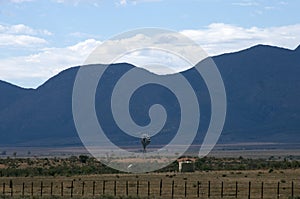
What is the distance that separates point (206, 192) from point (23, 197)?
12606 millimetres

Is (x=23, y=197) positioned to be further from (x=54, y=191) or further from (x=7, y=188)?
(x=7, y=188)

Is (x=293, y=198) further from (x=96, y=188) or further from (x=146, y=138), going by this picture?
(x=146, y=138)

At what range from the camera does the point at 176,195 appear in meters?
49.9

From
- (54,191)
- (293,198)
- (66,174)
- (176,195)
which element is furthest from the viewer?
(66,174)

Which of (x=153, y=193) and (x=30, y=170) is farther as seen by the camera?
(x=30, y=170)

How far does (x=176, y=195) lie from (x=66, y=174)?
30354 millimetres

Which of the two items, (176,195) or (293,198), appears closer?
(293,198)

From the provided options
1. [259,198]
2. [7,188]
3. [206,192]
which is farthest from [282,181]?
[7,188]

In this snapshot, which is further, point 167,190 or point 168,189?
point 168,189

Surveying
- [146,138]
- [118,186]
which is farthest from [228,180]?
[146,138]

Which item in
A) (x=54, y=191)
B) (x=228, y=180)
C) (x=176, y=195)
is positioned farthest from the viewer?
(x=228, y=180)

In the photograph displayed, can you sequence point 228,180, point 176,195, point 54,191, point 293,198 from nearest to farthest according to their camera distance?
point 293,198 < point 176,195 < point 54,191 < point 228,180

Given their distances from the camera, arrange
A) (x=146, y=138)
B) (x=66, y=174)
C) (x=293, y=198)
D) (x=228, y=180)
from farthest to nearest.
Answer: (x=146, y=138) < (x=66, y=174) < (x=228, y=180) < (x=293, y=198)

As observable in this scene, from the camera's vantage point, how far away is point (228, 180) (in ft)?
216
